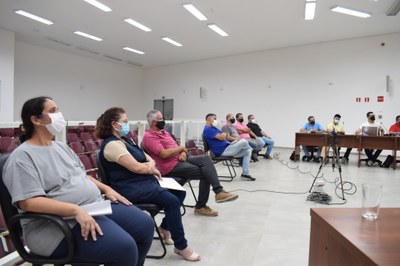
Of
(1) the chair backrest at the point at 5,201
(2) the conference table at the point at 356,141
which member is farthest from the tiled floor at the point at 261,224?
(2) the conference table at the point at 356,141

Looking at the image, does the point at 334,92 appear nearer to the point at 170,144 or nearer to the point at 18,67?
the point at 170,144

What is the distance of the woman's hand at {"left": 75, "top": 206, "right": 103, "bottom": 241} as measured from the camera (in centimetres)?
128

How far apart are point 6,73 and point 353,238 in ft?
32.1

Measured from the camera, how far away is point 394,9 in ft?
21.7

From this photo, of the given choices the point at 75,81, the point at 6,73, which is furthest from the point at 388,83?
the point at 6,73

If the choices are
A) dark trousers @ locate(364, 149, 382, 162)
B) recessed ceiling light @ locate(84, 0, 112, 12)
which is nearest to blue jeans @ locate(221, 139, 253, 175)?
dark trousers @ locate(364, 149, 382, 162)

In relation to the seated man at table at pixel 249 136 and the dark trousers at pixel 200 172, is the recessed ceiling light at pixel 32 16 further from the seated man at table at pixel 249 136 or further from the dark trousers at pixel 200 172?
the dark trousers at pixel 200 172

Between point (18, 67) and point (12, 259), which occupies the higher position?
point (18, 67)

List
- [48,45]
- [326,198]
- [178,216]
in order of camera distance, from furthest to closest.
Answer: [48,45] → [326,198] → [178,216]

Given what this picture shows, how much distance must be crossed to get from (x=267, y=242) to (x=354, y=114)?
316 inches

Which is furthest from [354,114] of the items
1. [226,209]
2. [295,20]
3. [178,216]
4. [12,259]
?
[12,259]

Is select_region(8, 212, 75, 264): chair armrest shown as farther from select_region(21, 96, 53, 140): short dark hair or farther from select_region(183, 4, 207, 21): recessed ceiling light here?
select_region(183, 4, 207, 21): recessed ceiling light

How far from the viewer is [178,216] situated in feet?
6.99

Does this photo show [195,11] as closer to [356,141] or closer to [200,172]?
[356,141]
